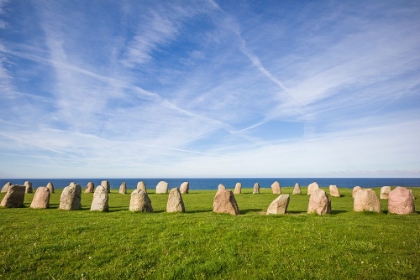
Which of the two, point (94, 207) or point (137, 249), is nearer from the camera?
point (137, 249)

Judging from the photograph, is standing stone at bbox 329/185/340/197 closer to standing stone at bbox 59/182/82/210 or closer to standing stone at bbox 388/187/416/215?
standing stone at bbox 388/187/416/215

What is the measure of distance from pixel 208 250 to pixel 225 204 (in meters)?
8.94

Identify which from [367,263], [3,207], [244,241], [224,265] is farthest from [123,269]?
[3,207]

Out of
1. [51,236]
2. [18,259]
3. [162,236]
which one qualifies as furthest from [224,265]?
[51,236]

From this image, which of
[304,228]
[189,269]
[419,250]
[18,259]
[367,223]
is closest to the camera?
[189,269]

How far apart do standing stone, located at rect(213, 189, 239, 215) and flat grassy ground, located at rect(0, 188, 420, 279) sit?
14.9 ft

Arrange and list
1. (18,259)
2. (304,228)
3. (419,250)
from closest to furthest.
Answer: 1. (18,259)
2. (419,250)
3. (304,228)

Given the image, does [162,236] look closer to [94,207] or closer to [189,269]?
[189,269]

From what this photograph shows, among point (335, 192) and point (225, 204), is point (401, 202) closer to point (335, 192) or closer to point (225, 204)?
point (225, 204)

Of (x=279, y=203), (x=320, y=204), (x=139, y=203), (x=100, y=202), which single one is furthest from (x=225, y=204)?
(x=100, y=202)

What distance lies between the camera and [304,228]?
12.5m

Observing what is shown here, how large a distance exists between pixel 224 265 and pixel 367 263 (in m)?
4.76

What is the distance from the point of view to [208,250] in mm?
9586

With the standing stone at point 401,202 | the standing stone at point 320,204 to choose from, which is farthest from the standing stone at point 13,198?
the standing stone at point 401,202
